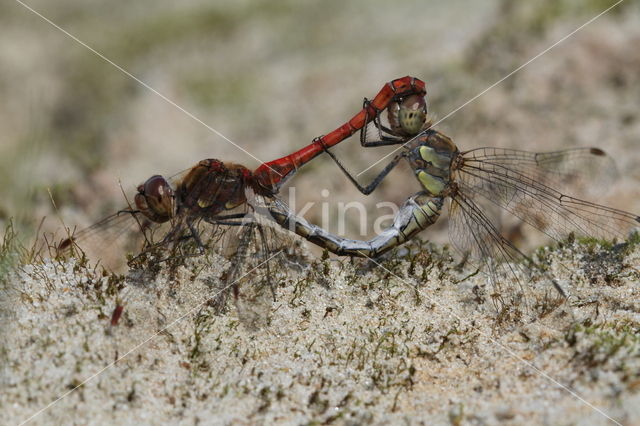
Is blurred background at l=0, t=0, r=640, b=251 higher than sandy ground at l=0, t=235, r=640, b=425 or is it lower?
higher

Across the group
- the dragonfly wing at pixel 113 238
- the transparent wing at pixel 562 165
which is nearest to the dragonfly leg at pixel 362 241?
the transparent wing at pixel 562 165

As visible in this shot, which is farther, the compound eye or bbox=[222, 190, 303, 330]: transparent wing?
the compound eye

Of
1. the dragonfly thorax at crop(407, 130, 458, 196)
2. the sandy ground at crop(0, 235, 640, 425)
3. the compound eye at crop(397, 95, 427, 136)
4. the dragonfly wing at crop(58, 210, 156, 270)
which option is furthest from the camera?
the dragonfly thorax at crop(407, 130, 458, 196)

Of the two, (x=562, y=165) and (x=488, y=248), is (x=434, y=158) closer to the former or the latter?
(x=488, y=248)

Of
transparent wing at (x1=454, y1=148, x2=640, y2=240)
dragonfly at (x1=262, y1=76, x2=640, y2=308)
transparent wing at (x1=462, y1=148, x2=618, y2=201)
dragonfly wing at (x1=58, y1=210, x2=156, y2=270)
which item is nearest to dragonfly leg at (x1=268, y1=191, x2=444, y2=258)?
dragonfly at (x1=262, y1=76, x2=640, y2=308)

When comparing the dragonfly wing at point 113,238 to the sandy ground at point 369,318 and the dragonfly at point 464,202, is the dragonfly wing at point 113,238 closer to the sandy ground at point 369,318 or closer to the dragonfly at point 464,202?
the sandy ground at point 369,318

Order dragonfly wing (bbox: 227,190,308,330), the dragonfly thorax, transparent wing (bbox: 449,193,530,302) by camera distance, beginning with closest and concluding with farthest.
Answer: dragonfly wing (bbox: 227,190,308,330) → transparent wing (bbox: 449,193,530,302) → the dragonfly thorax

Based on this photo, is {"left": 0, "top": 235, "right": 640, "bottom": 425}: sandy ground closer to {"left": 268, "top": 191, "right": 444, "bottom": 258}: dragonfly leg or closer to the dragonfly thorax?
{"left": 268, "top": 191, "right": 444, "bottom": 258}: dragonfly leg
